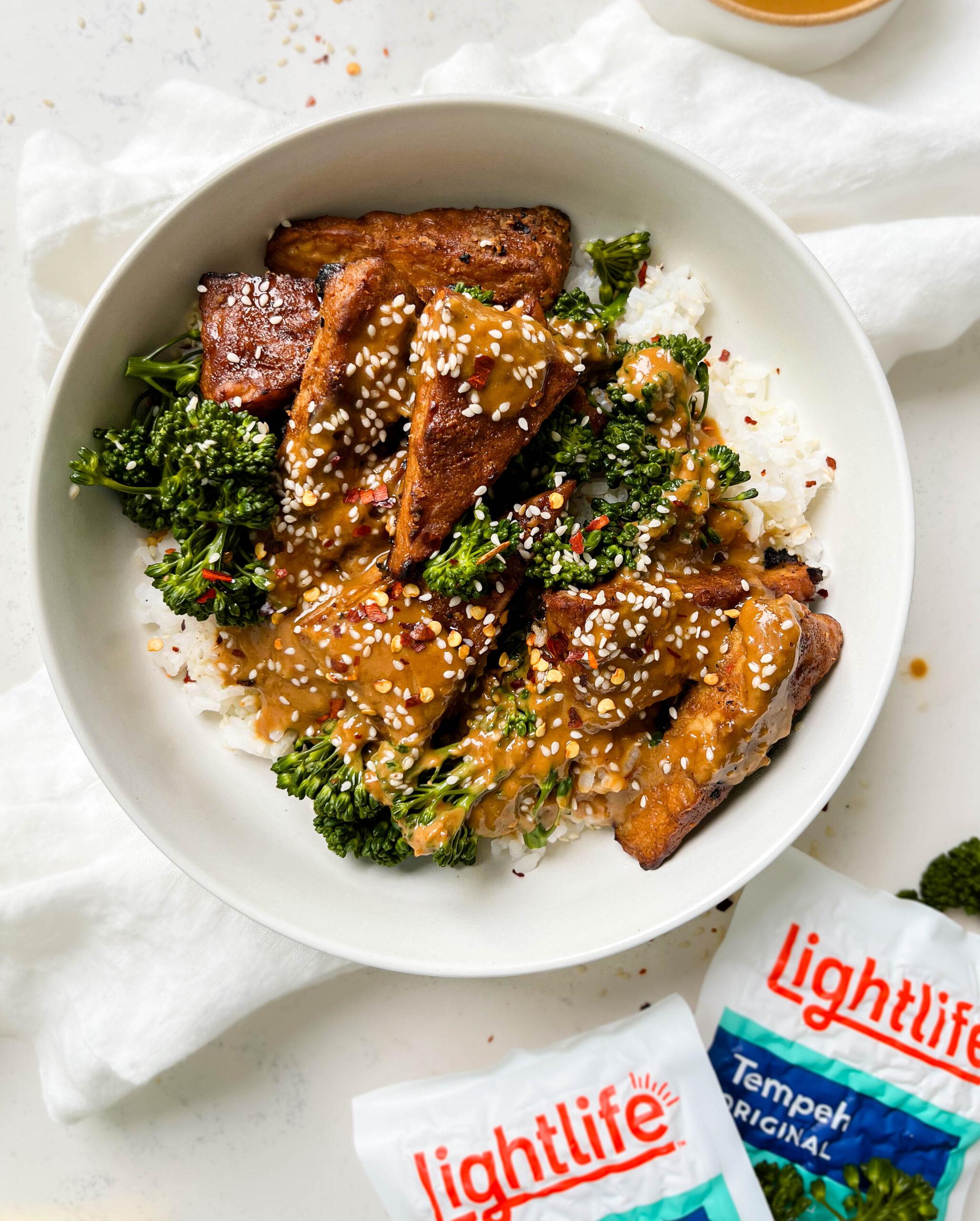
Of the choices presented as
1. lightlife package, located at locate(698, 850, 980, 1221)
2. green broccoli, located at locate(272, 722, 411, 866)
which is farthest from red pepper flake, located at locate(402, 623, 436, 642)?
lightlife package, located at locate(698, 850, 980, 1221)

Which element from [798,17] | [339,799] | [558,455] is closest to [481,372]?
[558,455]

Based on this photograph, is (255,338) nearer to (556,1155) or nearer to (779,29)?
(779,29)

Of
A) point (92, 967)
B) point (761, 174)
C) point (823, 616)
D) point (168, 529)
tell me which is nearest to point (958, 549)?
point (823, 616)

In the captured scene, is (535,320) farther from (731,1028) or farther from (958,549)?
(731,1028)

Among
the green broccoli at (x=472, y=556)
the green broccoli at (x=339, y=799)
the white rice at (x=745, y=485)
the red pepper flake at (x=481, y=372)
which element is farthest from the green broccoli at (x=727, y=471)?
the green broccoli at (x=339, y=799)

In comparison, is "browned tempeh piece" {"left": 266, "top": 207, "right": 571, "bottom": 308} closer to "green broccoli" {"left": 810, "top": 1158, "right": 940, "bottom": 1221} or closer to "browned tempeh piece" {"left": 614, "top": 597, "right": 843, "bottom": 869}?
"browned tempeh piece" {"left": 614, "top": 597, "right": 843, "bottom": 869}
